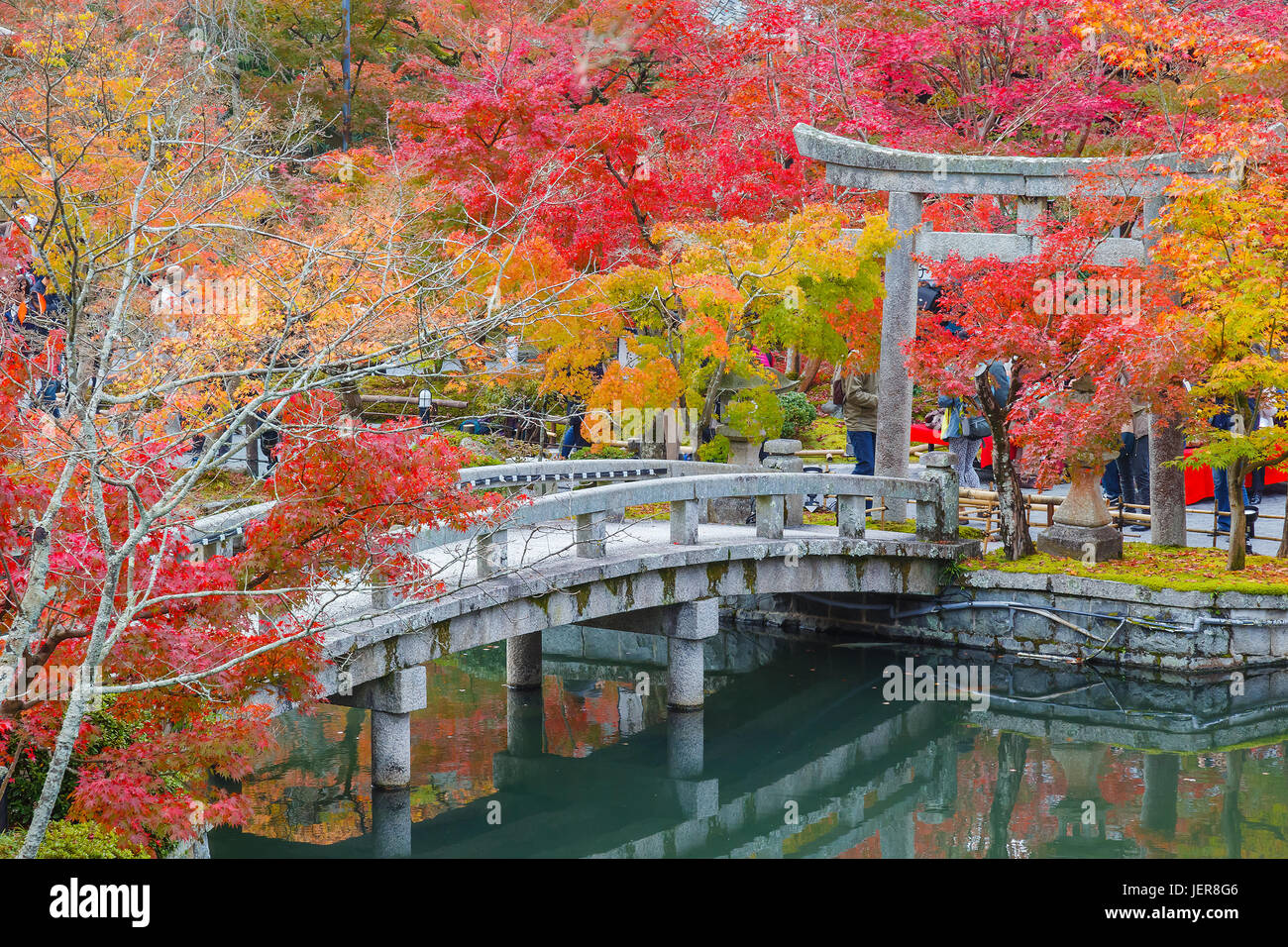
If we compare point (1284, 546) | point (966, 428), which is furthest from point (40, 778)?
point (1284, 546)

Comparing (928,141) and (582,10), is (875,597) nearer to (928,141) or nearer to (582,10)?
(928,141)

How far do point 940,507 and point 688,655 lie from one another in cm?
331

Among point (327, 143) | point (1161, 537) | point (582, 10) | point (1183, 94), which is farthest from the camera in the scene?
point (327, 143)

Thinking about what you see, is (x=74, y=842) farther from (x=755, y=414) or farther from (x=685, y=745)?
(x=755, y=414)

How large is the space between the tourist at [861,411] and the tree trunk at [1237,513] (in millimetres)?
3997

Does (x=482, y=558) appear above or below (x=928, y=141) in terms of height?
below

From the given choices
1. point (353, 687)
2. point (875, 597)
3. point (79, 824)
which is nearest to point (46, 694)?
point (79, 824)

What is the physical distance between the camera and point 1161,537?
1438cm

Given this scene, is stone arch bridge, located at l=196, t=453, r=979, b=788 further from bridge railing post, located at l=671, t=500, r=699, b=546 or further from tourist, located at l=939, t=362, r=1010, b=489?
tourist, located at l=939, t=362, r=1010, b=489

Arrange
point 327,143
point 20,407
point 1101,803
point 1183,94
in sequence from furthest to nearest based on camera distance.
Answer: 1. point 327,143
2. point 1183,94
3. point 1101,803
4. point 20,407

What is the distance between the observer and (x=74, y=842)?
6117 mm

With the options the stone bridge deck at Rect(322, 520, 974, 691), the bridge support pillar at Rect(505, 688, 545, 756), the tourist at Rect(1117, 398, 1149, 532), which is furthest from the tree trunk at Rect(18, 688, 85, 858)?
the tourist at Rect(1117, 398, 1149, 532)

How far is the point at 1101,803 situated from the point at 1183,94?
368 inches

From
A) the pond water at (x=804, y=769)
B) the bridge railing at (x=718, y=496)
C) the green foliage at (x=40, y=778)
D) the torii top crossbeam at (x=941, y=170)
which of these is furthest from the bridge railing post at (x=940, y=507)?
the green foliage at (x=40, y=778)
